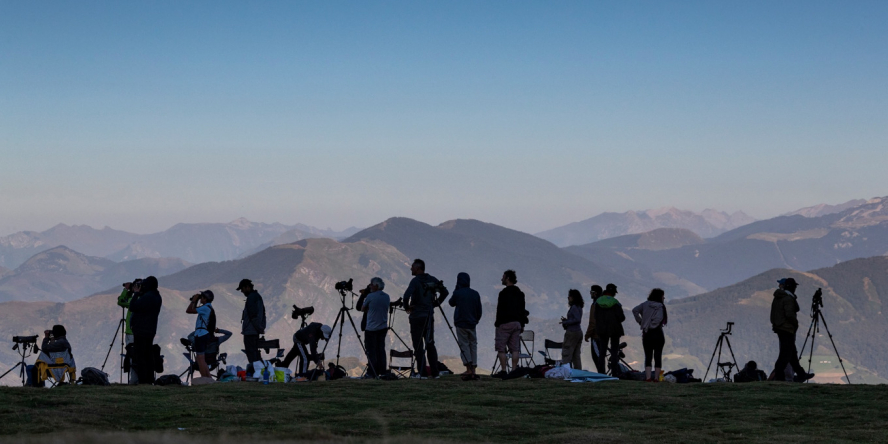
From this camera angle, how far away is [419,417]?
10328mm

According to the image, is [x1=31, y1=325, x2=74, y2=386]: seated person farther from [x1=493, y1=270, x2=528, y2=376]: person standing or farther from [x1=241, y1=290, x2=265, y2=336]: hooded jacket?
[x1=493, y1=270, x2=528, y2=376]: person standing

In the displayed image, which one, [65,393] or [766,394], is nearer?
[65,393]

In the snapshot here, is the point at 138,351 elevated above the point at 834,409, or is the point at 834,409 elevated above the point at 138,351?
the point at 138,351

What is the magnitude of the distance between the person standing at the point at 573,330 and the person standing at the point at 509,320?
114 cm

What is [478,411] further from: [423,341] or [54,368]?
[54,368]

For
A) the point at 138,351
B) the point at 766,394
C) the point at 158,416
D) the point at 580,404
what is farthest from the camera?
the point at 138,351

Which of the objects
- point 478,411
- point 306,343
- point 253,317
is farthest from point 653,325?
point 253,317

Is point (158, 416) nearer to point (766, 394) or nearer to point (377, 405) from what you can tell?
point (377, 405)

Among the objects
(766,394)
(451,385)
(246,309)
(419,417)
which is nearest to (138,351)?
(246,309)

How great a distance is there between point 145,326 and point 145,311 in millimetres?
308

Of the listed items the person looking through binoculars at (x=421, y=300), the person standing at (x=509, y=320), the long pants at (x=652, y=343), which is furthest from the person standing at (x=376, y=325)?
the long pants at (x=652, y=343)

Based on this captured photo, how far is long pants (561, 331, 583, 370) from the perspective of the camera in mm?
18562

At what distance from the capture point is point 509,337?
57.1 feet

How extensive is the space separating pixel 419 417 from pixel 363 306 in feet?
21.0
